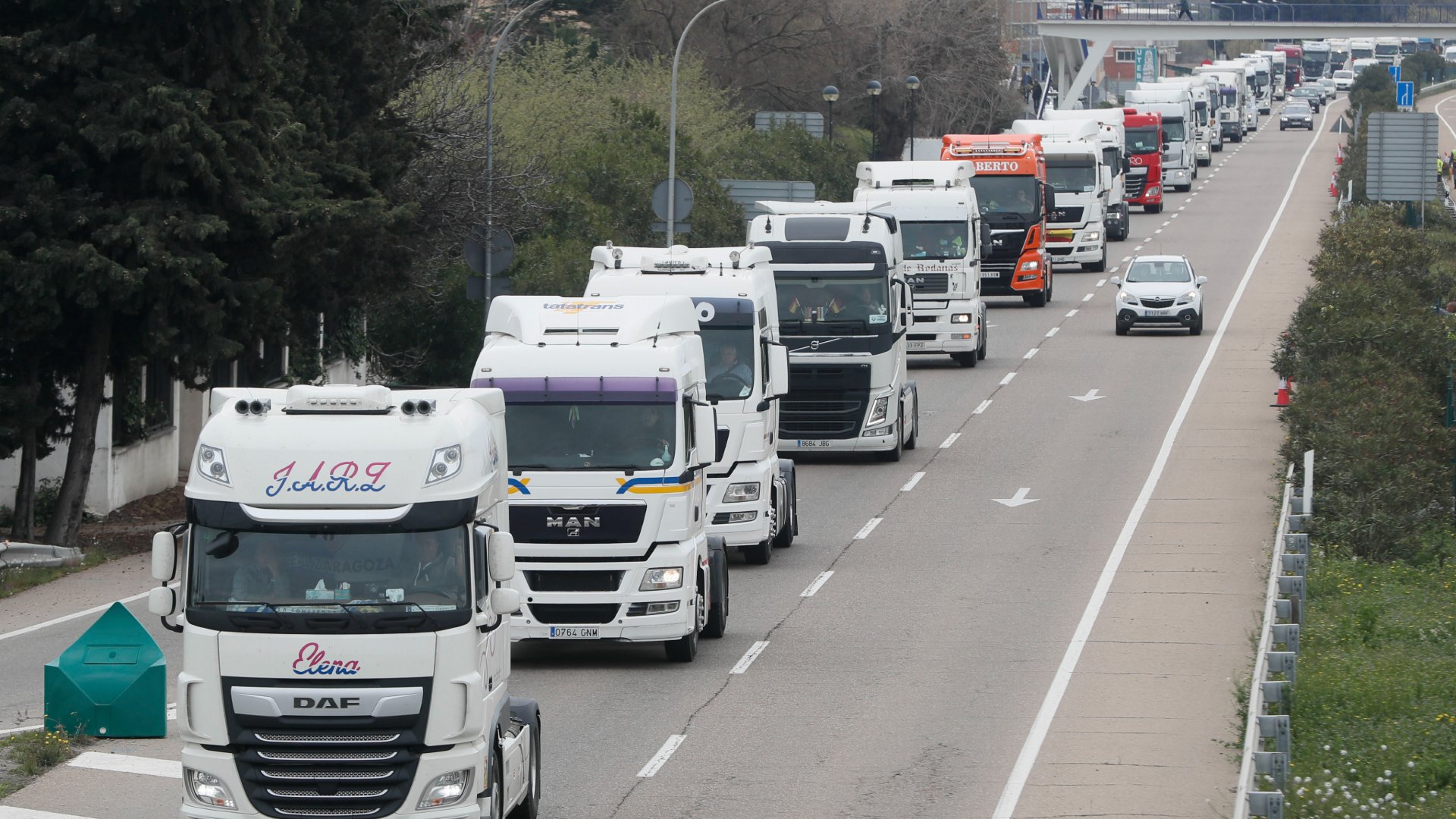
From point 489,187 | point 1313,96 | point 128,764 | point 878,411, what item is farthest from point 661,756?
point 1313,96

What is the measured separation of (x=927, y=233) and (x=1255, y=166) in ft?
221

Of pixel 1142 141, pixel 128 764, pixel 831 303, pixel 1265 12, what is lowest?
pixel 128 764

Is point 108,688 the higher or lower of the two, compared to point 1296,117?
lower

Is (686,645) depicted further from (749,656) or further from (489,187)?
(489,187)

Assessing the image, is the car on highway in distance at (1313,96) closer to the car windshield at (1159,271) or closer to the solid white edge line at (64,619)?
the car windshield at (1159,271)

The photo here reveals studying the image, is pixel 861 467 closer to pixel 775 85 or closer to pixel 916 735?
pixel 916 735

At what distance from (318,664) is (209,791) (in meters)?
0.89

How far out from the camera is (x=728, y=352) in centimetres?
2333

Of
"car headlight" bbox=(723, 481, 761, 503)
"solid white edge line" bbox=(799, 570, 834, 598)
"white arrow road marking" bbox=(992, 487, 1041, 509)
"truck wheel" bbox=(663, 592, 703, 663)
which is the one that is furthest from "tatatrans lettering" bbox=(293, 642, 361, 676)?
"white arrow road marking" bbox=(992, 487, 1041, 509)

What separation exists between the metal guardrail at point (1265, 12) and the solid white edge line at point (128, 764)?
104 m

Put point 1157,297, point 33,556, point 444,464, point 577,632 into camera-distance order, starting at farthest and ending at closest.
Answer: point 1157,297, point 33,556, point 577,632, point 444,464

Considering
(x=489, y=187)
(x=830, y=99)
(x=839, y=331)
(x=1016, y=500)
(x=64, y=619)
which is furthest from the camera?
(x=830, y=99)

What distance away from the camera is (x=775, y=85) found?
254ft

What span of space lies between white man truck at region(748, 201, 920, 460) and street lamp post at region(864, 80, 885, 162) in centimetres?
3208
